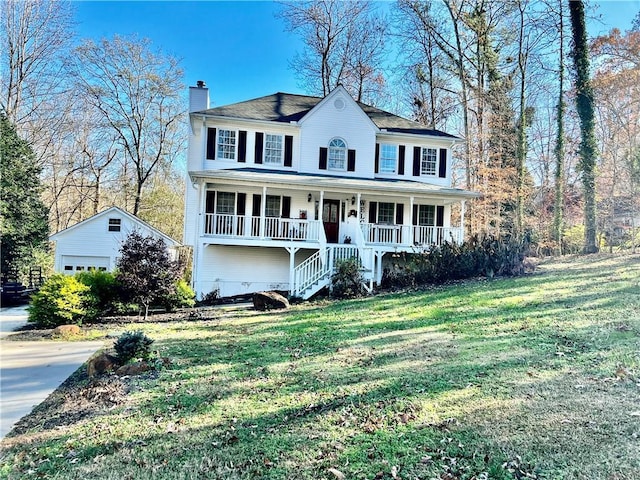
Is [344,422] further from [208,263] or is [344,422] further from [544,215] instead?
[544,215]

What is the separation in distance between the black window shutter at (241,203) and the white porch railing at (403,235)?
4763mm

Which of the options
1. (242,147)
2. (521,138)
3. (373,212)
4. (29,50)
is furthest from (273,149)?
(29,50)

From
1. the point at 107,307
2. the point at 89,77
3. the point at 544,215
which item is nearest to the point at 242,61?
the point at 107,307

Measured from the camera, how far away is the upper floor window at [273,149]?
16.9 m

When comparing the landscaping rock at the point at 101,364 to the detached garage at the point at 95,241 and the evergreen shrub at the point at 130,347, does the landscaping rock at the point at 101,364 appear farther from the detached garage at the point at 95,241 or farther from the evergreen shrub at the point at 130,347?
the detached garage at the point at 95,241

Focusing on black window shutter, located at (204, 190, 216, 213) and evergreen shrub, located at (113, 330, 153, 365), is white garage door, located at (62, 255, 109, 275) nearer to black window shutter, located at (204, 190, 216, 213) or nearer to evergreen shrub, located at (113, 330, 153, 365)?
black window shutter, located at (204, 190, 216, 213)

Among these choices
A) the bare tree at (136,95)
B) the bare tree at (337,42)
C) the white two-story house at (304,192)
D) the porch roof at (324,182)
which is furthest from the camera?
the bare tree at (337,42)

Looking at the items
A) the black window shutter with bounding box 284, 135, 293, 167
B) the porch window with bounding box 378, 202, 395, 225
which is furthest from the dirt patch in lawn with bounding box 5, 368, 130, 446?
the porch window with bounding box 378, 202, 395, 225

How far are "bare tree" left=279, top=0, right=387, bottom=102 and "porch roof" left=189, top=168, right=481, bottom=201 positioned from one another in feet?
39.2

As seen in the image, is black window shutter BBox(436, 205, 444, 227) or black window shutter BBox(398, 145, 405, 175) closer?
black window shutter BBox(436, 205, 444, 227)

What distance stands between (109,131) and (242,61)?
1358cm

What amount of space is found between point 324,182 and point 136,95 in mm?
17304

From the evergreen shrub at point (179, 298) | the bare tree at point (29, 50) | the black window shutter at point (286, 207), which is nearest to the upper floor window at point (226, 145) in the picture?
the black window shutter at point (286, 207)

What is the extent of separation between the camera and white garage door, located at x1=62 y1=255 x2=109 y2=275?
17.2 m
